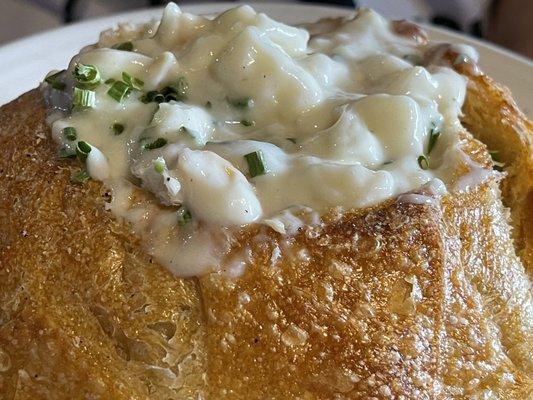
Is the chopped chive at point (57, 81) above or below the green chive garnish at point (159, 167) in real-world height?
below

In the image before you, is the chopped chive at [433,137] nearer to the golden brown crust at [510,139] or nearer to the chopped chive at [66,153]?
the golden brown crust at [510,139]

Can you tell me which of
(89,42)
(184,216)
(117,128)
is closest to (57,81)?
(117,128)

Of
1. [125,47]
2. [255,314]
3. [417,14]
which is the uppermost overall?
[125,47]

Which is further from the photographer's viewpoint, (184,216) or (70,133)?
(70,133)

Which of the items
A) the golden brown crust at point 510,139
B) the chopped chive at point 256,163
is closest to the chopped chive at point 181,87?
the chopped chive at point 256,163

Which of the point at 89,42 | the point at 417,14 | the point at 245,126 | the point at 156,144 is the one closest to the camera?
the point at 156,144

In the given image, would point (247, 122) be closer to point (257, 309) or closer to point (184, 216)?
point (184, 216)
